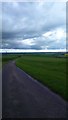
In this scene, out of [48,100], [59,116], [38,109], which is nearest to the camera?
[59,116]

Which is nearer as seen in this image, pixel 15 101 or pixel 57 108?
pixel 57 108

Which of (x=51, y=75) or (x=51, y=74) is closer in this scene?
(x=51, y=75)

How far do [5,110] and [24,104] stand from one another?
48.0 inches

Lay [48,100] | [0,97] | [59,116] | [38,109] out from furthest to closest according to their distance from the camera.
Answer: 1. [0,97]
2. [48,100]
3. [38,109]
4. [59,116]

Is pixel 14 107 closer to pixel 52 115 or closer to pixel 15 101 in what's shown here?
pixel 15 101

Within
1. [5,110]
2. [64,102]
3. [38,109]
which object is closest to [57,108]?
[38,109]

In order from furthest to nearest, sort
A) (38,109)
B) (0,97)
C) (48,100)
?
1. (0,97)
2. (48,100)
3. (38,109)

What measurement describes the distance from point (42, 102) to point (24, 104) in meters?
1.02

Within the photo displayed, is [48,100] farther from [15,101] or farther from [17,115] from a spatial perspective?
[17,115]

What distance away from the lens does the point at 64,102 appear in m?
12.0

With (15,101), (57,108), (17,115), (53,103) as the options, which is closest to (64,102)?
(53,103)

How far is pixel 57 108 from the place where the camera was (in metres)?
10.4

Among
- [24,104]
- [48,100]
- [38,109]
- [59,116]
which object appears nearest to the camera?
[59,116]

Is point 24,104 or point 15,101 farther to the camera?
point 15,101
